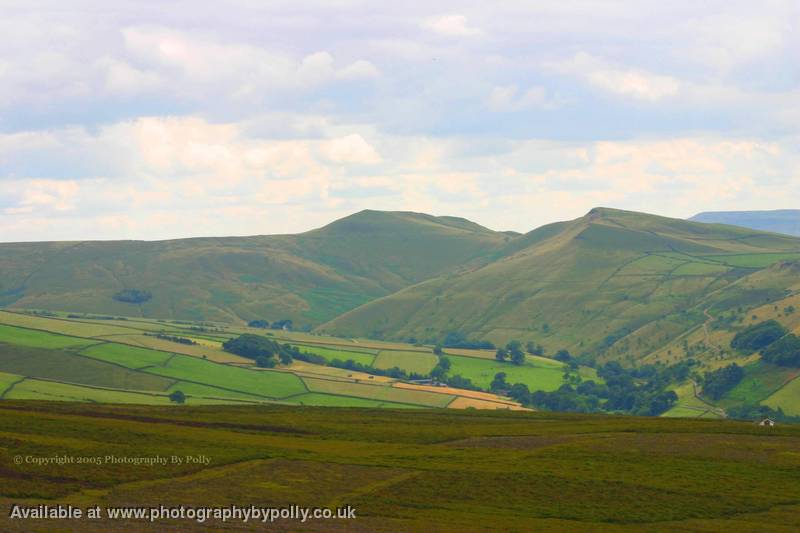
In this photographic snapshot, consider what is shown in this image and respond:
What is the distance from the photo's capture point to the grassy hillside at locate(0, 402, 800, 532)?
302 ft

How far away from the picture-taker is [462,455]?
125 metres

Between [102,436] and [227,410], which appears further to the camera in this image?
[227,410]

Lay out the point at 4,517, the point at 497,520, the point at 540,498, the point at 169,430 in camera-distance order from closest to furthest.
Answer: the point at 4,517 → the point at 497,520 → the point at 540,498 → the point at 169,430

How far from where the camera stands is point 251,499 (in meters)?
93.7

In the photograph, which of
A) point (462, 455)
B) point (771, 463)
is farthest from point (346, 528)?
point (771, 463)

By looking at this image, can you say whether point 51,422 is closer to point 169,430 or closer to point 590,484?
point 169,430

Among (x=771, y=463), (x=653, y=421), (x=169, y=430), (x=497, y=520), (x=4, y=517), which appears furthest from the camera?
(x=653, y=421)

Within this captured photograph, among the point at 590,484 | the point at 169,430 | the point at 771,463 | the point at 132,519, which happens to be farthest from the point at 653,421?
the point at 132,519

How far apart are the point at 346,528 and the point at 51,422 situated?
59.5 meters

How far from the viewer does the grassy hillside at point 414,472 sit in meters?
92.2

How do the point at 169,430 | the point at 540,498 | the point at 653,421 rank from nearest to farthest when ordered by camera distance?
the point at 540,498, the point at 169,430, the point at 653,421

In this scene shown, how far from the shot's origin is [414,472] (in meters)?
112

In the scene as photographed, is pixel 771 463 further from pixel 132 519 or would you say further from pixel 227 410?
pixel 227 410

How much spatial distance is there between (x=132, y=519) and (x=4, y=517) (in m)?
9.89
